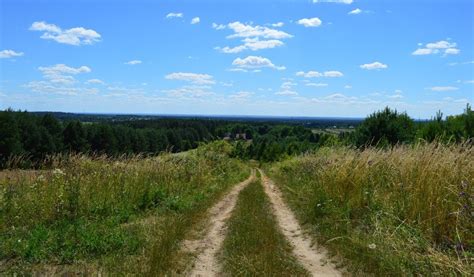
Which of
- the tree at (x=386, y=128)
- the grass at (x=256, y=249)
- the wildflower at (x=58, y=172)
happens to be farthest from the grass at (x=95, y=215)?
the tree at (x=386, y=128)

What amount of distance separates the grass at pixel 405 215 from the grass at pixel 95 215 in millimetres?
3098

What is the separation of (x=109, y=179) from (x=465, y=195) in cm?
856

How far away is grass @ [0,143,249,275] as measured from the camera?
627 cm

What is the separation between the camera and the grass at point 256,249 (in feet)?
20.4

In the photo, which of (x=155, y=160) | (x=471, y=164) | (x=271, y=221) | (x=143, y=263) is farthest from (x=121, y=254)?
(x=155, y=160)

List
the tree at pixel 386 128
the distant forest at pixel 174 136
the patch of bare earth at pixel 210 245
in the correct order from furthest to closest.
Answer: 1. the tree at pixel 386 128
2. the distant forest at pixel 174 136
3. the patch of bare earth at pixel 210 245

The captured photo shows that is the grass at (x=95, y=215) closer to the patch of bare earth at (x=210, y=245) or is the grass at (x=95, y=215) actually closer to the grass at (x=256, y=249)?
the patch of bare earth at (x=210, y=245)

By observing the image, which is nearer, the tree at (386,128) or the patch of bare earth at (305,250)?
the patch of bare earth at (305,250)

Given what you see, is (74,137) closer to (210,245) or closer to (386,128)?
(386,128)

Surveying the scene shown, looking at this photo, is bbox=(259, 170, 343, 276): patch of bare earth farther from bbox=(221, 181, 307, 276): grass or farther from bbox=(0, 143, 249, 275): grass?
bbox=(0, 143, 249, 275): grass

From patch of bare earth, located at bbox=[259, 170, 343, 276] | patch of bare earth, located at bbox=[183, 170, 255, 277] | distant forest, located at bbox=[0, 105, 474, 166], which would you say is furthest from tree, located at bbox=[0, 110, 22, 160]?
patch of bare earth, located at bbox=[259, 170, 343, 276]

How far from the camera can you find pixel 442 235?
6.20 m

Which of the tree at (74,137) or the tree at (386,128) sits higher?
the tree at (386,128)

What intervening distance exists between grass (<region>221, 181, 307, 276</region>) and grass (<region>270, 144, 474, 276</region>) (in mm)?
867
